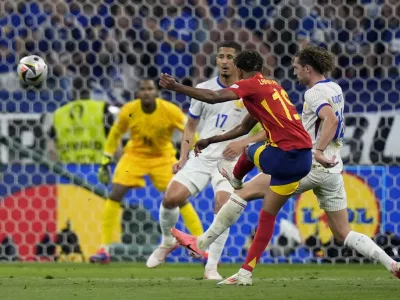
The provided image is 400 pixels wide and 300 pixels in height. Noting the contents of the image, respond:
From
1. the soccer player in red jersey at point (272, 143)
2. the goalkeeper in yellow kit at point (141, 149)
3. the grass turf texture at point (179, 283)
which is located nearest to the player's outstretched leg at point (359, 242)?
the grass turf texture at point (179, 283)

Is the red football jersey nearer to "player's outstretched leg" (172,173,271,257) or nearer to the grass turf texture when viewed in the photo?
"player's outstretched leg" (172,173,271,257)

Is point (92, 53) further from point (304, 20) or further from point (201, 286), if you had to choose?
point (201, 286)

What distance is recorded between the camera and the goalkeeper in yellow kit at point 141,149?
9891mm

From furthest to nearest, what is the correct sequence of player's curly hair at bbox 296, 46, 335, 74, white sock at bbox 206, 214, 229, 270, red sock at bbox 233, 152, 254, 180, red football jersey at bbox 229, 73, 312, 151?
white sock at bbox 206, 214, 229, 270 < red sock at bbox 233, 152, 254, 180 < player's curly hair at bbox 296, 46, 335, 74 < red football jersey at bbox 229, 73, 312, 151

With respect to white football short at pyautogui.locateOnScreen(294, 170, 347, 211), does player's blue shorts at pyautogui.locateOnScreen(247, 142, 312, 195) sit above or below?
above

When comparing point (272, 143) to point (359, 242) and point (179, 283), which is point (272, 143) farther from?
point (179, 283)

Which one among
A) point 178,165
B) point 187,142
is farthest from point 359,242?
point 187,142

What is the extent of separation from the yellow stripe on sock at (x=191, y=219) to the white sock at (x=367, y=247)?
272 cm

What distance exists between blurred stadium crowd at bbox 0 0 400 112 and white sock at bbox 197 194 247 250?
3442 millimetres

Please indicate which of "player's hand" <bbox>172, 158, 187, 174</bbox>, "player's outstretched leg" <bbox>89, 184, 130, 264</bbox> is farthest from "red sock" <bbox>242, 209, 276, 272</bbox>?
"player's outstretched leg" <bbox>89, 184, 130, 264</bbox>

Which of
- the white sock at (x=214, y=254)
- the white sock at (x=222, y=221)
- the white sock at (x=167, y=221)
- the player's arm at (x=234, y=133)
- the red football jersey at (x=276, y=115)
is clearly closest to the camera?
the red football jersey at (x=276, y=115)

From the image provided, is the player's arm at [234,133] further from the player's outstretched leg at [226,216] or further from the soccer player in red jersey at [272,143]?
the soccer player in red jersey at [272,143]

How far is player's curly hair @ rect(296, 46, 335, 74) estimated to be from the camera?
6879 millimetres

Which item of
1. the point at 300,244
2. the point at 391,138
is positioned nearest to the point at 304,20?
the point at 391,138
